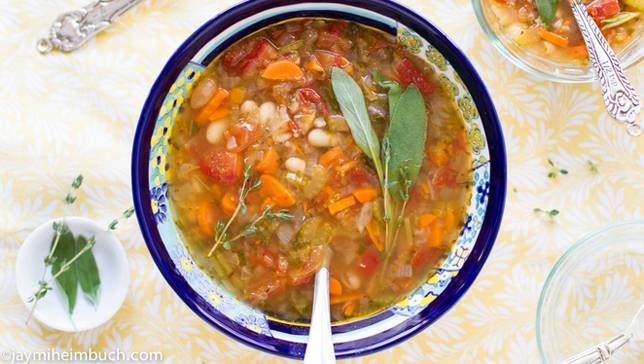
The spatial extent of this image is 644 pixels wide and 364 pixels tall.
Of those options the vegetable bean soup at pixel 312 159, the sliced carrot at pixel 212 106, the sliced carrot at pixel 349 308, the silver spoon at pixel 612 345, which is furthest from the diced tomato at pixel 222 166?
the silver spoon at pixel 612 345

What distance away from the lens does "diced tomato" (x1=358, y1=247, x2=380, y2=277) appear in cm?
278

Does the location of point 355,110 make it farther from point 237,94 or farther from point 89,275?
point 89,275

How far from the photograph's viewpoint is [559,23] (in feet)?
9.68

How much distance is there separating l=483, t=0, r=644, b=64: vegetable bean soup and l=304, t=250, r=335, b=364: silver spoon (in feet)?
3.72

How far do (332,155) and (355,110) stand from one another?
187mm

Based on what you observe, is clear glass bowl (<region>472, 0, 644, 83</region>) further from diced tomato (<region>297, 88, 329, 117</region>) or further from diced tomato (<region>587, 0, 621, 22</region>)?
diced tomato (<region>297, 88, 329, 117</region>)

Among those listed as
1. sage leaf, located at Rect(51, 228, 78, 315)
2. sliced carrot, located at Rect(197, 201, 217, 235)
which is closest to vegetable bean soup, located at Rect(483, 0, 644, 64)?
sliced carrot, located at Rect(197, 201, 217, 235)

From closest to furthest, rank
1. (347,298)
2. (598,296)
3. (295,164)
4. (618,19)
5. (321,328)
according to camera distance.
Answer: (321,328) < (295,164) < (347,298) < (618,19) < (598,296)

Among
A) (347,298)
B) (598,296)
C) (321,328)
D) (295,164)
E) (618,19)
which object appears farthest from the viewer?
(598,296)

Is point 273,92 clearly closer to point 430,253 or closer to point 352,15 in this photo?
point 352,15

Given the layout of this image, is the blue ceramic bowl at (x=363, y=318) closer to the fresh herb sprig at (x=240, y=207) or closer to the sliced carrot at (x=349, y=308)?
the sliced carrot at (x=349, y=308)

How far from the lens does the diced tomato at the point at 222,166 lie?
8.95 feet

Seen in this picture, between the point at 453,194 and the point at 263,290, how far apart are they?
2.55 feet

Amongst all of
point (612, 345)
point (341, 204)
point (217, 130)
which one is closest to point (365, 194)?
point (341, 204)
